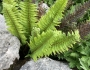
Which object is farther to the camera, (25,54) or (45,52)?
(25,54)

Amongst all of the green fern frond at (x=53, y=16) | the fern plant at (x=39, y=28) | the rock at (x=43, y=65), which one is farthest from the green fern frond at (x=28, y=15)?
the rock at (x=43, y=65)

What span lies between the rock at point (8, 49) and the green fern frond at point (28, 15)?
222 millimetres

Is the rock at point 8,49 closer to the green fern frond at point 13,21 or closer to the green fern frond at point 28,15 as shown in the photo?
the green fern frond at point 13,21

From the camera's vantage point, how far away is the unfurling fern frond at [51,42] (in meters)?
2.82

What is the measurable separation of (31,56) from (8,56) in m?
0.32

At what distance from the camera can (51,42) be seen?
9.39 ft

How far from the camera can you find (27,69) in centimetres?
304

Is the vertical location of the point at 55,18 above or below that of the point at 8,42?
above

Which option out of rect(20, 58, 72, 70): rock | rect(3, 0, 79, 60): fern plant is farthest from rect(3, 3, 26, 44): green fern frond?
rect(20, 58, 72, 70): rock

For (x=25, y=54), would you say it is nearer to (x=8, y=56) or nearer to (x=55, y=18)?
(x=8, y=56)

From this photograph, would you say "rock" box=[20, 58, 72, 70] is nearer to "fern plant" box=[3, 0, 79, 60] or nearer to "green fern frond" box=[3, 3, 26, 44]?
"fern plant" box=[3, 0, 79, 60]

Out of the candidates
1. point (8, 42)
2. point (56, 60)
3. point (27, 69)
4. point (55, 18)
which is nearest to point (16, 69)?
point (27, 69)

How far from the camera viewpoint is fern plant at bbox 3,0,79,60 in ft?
9.30

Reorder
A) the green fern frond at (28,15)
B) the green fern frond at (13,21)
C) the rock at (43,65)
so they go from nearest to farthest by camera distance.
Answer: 1. the green fern frond at (13,21)
2. the green fern frond at (28,15)
3. the rock at (43,65)
